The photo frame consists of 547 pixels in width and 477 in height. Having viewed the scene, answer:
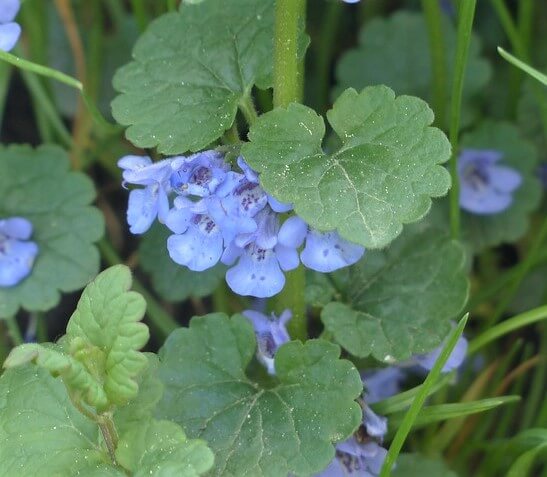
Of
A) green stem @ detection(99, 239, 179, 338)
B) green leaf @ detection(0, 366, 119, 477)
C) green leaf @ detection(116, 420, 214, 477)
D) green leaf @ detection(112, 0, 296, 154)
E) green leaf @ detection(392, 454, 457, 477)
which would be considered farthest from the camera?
green stem @ detection(99, 239, 179, 338)

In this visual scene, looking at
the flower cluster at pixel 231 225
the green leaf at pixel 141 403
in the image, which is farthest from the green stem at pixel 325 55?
the green leaf at pixel 141 403

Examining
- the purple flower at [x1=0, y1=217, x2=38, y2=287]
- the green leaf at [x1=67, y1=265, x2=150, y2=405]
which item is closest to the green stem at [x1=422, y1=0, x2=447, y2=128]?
the purple flower at [x1=0, y1=217, x2=38, y2=287]

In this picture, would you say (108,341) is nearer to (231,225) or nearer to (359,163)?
(231,225)

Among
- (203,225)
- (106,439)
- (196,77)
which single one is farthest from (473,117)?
(106,439)

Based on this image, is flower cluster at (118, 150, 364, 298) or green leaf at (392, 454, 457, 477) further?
green leaf at (392, 454, 457, 477)

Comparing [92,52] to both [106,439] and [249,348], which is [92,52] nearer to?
[249,348]

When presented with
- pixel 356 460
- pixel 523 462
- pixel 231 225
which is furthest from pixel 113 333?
pixel 523 462

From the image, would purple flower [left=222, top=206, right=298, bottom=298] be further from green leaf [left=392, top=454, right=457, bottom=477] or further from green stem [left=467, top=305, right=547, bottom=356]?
green leaf [left=392, top=454, right=457, bottom=477]
